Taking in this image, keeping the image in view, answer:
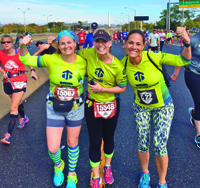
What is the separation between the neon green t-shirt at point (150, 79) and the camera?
8.47 feet

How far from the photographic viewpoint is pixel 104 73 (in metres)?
2.61

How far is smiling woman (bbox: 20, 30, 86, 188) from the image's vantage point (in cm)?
266

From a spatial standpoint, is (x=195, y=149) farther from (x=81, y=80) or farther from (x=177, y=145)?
(x=81, y=80)

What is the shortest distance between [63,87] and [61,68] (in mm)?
250

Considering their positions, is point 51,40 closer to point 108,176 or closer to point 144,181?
point 108,176

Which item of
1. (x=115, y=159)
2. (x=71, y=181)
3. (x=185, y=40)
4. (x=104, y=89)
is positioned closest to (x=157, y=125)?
(x=104, y=89)

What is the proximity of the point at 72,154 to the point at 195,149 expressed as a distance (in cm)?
Result: 228

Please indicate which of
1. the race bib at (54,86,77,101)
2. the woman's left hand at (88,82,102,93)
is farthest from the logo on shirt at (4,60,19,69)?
the woman's left hand at (88,82,102,93)

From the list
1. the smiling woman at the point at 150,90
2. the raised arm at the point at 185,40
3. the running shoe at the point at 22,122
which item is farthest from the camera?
the running shoe at the point at 22,122

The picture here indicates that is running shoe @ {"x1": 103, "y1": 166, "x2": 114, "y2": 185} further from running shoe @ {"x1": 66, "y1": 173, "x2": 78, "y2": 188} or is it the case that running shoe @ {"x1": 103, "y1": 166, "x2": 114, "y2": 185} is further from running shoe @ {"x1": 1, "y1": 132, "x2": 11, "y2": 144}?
running shoe @ {"x1": 1, "y1": 132, "x2": 11, "y2": 144}

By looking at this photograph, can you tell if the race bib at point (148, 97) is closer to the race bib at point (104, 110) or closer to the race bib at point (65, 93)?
the race bib at point (104, 110)

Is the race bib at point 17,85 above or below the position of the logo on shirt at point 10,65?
below

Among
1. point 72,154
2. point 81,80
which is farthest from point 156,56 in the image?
point 72,154

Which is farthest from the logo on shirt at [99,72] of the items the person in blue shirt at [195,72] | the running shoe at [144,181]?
the person in blue shirt at [195,72]
